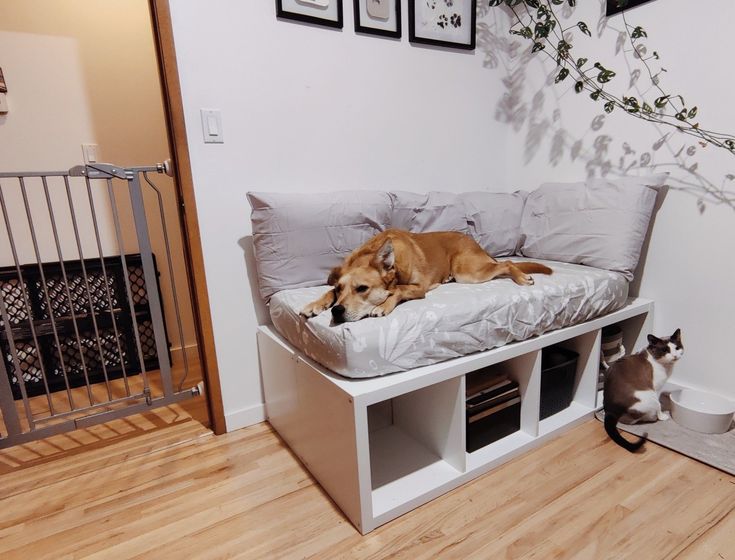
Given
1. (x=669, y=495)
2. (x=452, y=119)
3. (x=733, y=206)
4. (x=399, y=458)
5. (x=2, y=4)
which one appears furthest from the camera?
(x=452, y=119)

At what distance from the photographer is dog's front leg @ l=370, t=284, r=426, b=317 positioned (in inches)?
47.8

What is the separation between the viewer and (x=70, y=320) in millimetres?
2131

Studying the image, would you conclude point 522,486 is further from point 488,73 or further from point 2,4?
point 2,4

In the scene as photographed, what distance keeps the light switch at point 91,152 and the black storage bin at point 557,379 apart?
248 cm

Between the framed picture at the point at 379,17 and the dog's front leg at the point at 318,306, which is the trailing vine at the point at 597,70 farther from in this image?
the dog's front leg at the point at 318,306

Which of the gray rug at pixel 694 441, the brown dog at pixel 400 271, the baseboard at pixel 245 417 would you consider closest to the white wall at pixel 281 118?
the baseboard at pixel 245 417

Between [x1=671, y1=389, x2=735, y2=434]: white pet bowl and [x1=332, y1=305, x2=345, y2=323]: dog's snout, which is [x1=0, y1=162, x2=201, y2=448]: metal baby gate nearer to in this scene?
[x1=332, y1=305, x2=345, y2=323]: dog's snout

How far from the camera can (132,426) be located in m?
1.80

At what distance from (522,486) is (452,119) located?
1.73m

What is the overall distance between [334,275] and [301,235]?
203 mm

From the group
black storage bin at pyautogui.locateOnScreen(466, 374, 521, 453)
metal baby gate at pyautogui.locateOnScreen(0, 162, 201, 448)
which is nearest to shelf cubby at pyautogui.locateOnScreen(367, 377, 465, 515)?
black storage bin at pyautogui.locateOnScreen(466, 374, 521, 453)

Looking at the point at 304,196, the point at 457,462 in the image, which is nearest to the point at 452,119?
the point at 304,196

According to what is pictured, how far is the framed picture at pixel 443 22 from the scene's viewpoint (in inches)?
75.0

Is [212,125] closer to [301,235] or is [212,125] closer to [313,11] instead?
[301,235]
